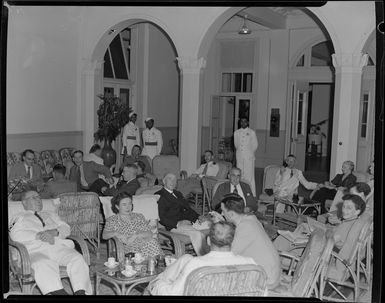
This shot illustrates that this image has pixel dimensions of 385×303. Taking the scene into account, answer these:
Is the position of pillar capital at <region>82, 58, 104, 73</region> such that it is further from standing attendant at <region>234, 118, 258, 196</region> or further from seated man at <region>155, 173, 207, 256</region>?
seated man at <region>155, 173, 207, 256</region>

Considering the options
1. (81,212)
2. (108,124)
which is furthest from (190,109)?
(81,212)

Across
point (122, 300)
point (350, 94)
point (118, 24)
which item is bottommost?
point (122, 300)

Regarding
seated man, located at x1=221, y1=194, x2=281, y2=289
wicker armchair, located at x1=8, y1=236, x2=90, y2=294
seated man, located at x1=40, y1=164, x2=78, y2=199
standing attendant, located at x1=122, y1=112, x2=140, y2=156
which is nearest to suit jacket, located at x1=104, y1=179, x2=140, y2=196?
seated man, located at x1=40, y1=164, x2=78, y2=199

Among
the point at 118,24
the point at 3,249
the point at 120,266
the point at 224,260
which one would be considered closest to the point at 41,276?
the point at 3,249

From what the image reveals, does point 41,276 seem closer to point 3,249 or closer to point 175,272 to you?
point 3,249

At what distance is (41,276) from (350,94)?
6.17 metres

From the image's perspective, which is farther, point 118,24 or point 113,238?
point 118,24

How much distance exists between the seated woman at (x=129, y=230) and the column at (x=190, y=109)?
4878mm

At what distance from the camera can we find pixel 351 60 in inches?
324

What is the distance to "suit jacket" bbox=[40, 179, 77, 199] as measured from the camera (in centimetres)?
610

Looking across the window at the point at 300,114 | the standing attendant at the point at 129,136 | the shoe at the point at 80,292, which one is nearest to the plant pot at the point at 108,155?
the standing attendant at the point at 129,136

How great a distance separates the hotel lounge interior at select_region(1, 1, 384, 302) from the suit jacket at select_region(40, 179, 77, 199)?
1.17 feet

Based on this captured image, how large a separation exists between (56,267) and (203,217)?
5.84ft

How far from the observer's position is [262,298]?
11.7 feet
